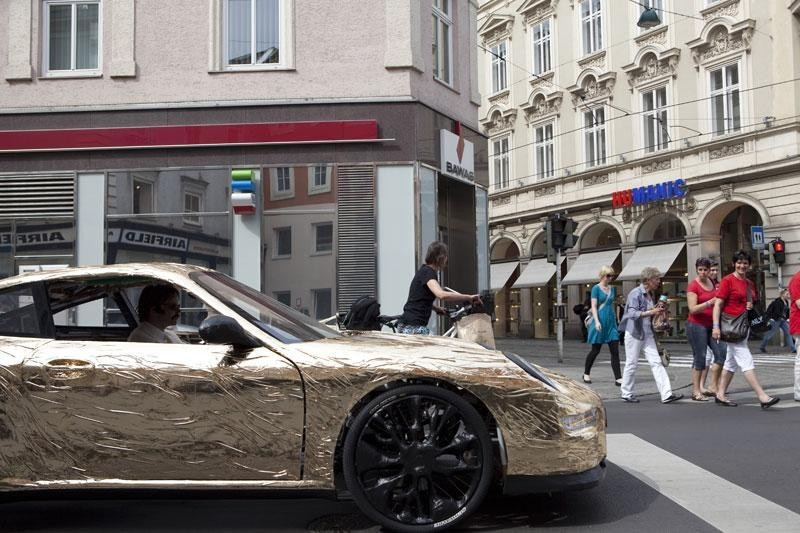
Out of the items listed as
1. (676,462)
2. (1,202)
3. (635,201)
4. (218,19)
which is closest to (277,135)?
(218,19)

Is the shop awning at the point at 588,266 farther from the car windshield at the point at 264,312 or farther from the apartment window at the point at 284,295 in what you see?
the car windshield at the point at 264,312

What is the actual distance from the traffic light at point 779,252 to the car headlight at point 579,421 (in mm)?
24156

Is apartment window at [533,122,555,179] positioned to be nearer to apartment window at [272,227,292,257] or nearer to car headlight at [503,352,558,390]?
apartment window at [272,227,292,257]

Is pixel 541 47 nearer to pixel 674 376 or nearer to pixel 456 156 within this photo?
pixel 456 156

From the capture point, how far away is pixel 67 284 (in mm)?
4656

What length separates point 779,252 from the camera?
1035 inches

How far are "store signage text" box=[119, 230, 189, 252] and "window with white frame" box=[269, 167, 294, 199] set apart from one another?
1747 millimetres

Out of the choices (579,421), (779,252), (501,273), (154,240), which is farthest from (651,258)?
(579,421)

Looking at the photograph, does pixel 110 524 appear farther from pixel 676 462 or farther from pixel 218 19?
pixel 218 19

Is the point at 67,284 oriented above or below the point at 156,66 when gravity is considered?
below

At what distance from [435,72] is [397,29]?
4.50ft

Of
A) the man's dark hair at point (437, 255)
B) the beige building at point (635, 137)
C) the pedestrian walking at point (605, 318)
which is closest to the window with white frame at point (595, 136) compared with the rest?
the beige building at point (635, 137)

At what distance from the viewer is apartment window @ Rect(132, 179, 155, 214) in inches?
623

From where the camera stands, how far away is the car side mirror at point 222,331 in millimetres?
4102
